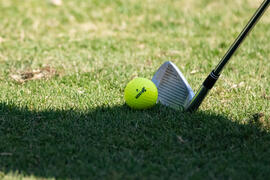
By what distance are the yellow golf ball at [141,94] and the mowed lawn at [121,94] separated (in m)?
0.10

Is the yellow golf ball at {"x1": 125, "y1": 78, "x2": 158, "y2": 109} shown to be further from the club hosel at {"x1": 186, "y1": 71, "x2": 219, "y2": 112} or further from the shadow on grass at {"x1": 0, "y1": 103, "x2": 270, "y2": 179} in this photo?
the club hosel at {"x1": 186, "y1": 71, "x2": 219, "y2": 112}

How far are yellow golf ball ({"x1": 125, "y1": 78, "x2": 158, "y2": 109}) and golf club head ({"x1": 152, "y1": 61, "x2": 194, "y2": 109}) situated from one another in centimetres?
25

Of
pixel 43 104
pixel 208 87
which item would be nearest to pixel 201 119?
pixel 208 87

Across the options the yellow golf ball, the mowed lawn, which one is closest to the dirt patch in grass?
the mowed lawn

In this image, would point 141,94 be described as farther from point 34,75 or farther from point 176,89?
point 34,75

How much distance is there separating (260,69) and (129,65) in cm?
185

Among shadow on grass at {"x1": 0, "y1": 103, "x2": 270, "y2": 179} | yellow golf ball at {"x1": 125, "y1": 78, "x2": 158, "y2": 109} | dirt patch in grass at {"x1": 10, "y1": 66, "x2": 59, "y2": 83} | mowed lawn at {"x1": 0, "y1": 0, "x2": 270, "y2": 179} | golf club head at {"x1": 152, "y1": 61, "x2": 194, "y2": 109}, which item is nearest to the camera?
shadow on grass at {"x1": 0, "y1": 103, "x2": 270, "y2": 179}

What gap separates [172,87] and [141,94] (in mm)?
446

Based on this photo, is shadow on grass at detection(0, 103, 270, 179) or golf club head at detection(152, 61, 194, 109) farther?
golf club head at detection(152, 61, 194, 109)

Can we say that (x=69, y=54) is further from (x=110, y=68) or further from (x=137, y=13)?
(x=137, y=13)

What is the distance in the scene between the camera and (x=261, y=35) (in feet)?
20.5

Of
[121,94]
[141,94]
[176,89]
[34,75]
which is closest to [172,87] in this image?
[176,89]

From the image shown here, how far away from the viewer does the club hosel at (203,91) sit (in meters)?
3.41

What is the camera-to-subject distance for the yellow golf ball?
3.60 metres
